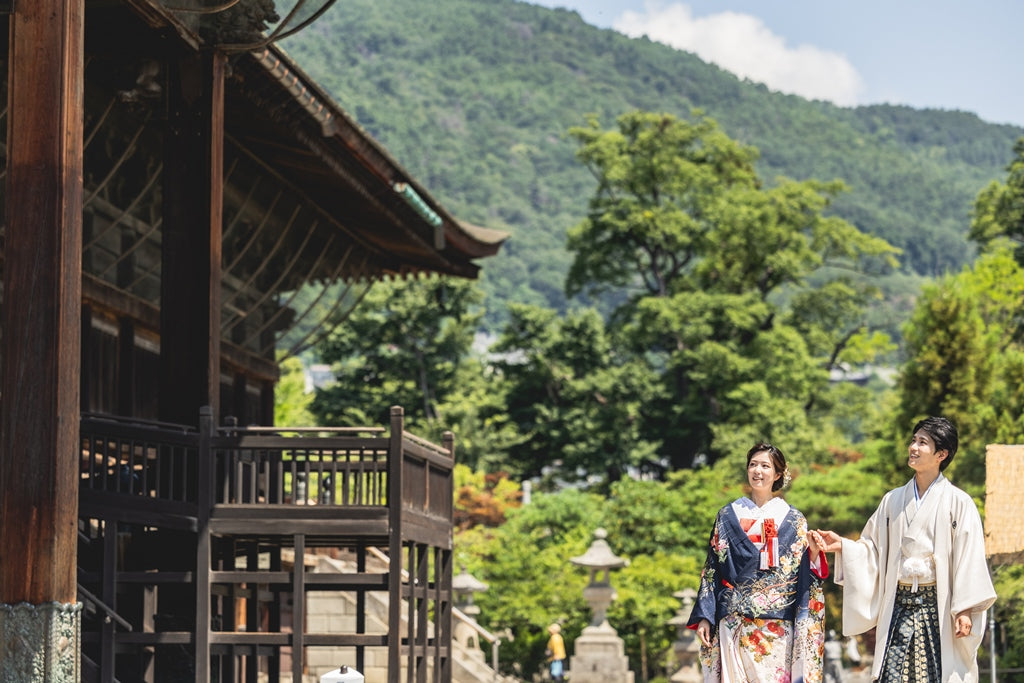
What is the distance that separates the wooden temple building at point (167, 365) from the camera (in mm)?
10289

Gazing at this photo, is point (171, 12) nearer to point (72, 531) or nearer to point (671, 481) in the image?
point (72, 531)

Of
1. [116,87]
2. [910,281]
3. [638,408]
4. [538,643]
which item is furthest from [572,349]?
[910,281]

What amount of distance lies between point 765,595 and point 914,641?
0.87 m

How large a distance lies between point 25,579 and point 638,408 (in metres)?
44.3

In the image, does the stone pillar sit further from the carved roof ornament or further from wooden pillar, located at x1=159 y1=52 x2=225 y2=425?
the carved roof ornament

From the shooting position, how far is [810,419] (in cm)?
5453

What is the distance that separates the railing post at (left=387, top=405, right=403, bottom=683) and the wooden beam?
5.72m

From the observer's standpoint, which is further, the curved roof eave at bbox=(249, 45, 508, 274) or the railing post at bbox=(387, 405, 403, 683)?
the curved roof eave at bbox=(249, 45, 508, 274)

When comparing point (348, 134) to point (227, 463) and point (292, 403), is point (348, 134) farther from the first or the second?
point (292, 403)

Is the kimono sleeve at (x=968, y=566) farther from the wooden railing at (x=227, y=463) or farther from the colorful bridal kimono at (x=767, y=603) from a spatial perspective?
the wooden railing at (x=227, y=463)

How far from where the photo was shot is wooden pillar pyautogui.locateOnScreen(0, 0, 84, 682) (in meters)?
10.0

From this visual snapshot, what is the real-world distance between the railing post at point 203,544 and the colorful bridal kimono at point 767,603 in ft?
22.7

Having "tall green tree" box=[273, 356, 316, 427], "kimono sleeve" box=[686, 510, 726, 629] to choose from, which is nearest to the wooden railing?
"kimono sleeve" box=[686, 510, 726, 629]

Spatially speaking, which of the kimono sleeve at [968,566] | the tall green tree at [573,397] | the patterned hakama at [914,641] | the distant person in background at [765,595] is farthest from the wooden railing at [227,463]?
the tall green tree at [573,397]
